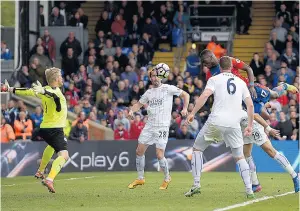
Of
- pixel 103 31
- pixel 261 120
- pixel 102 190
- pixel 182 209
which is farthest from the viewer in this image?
pixel 103 31

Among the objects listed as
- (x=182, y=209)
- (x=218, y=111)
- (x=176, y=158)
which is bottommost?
(x=176, y=158)

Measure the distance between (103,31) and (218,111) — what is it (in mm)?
21324

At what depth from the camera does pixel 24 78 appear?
112ft

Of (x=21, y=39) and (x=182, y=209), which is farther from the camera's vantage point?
(x=21, y=39)

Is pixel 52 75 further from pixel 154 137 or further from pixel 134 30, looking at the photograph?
pixel 134 30

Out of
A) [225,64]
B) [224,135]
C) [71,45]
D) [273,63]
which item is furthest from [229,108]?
[71,45]

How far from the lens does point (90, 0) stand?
39.8 metres

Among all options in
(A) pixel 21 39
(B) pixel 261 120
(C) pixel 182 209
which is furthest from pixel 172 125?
(C) pixel 182 209

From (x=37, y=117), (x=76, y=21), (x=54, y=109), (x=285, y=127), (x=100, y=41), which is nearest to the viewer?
(x=54, y=109)

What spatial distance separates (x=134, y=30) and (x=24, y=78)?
207 inches

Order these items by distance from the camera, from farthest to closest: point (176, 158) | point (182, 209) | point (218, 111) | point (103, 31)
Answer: point (103, 31) → point (176, 158) → point (218, 111) → point (182, 209)

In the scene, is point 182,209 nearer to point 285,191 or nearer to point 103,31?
point 285,191

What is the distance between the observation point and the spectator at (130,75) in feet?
112

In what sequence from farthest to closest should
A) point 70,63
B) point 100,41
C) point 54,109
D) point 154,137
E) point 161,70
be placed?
point 100,41, point 70,63, point 154,137, point 161,70, point 54,109
